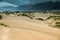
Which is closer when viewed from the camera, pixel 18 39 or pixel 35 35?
pixel 18 39

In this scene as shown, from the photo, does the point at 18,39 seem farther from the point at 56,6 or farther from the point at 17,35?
the point at 56,6

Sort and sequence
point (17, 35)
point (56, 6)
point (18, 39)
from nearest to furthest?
point (18, 39)
point (17, 35)
point (56, 6)

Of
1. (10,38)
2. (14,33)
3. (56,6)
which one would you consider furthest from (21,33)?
(56,6)

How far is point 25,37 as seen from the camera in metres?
6.42

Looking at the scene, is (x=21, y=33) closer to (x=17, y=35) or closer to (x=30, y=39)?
(x=17, y=35)

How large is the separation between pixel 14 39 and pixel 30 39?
0.53m

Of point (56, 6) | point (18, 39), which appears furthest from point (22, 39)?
point (56, 6)

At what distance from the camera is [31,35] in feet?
22.1

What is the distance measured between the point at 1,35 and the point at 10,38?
0.57m

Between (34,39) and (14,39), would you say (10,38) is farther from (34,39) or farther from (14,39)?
(34,39)

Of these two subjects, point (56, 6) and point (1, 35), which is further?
point (56, 6)

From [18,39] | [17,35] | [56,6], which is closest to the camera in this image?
[18,39]

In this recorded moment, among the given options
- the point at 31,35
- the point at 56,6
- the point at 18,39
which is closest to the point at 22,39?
the point at 18,39

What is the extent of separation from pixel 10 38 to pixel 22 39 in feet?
1.44
